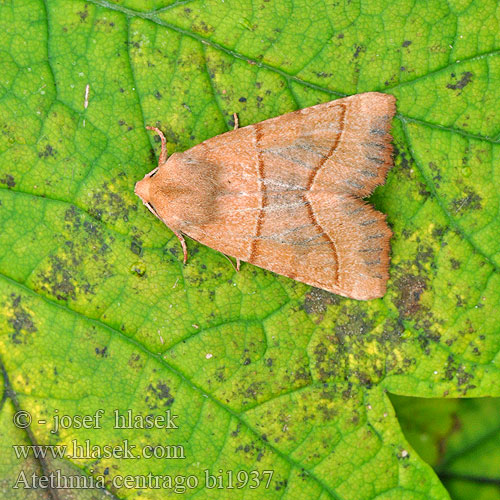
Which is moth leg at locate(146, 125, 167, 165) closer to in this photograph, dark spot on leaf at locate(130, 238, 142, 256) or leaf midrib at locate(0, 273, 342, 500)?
dark spot on leaf at locate(130, 238, 142, 256)

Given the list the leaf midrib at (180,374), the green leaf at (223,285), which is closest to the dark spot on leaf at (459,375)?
the green leaf at (223,285)

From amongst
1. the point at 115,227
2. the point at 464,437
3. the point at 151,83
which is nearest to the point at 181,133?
the point at 151,83

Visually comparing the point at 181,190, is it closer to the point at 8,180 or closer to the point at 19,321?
the point at 8,180

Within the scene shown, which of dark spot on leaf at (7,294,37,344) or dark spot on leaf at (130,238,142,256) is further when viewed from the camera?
dark spot on leaf at (130,238,142,256)

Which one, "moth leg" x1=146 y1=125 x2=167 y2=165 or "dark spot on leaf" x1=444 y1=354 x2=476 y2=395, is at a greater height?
"moth leg" x1=146 y1=125 x2=167 y2=165

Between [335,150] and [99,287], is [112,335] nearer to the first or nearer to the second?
[99,287]

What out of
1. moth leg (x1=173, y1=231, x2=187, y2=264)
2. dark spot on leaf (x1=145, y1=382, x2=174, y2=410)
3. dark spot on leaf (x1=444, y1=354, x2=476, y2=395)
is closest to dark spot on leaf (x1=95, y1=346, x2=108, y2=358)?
dark spot on leaf (x1=145, y1=382, x2=174, y2=410)
